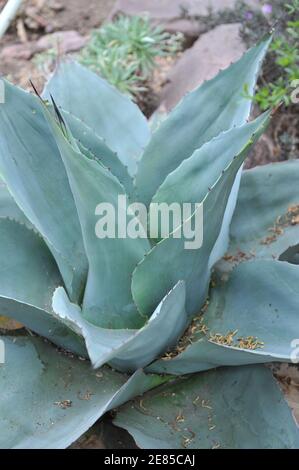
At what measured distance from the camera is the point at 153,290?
1.24 m

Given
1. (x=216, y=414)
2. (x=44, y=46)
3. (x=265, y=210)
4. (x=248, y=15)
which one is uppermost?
(x=248, y=15)

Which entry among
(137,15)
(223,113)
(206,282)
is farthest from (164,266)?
(137,15)

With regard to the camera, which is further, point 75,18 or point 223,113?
point 75,18

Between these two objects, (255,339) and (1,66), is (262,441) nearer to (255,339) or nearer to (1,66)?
(255,339)

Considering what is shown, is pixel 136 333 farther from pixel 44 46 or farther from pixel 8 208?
pixel 44 46

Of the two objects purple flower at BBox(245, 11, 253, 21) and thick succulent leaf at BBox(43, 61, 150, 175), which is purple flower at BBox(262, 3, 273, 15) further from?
thick succulent leaf at BBox(43, 61, 150, 175)

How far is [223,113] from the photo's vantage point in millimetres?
1413

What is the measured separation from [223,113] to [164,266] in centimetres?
39

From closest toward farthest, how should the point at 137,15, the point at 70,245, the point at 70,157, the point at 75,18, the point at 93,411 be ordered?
the point at 70,157 < the point at 93,411 < the point at 70,245 < the point at 137,15 < the point at 75,18

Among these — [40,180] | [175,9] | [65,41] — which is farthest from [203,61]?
[40,180]

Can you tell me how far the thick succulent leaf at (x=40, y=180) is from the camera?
128 centimetres

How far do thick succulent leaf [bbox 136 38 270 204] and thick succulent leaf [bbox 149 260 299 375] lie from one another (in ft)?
0.86

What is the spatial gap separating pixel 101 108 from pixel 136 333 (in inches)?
27.2

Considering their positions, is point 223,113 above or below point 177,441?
above
